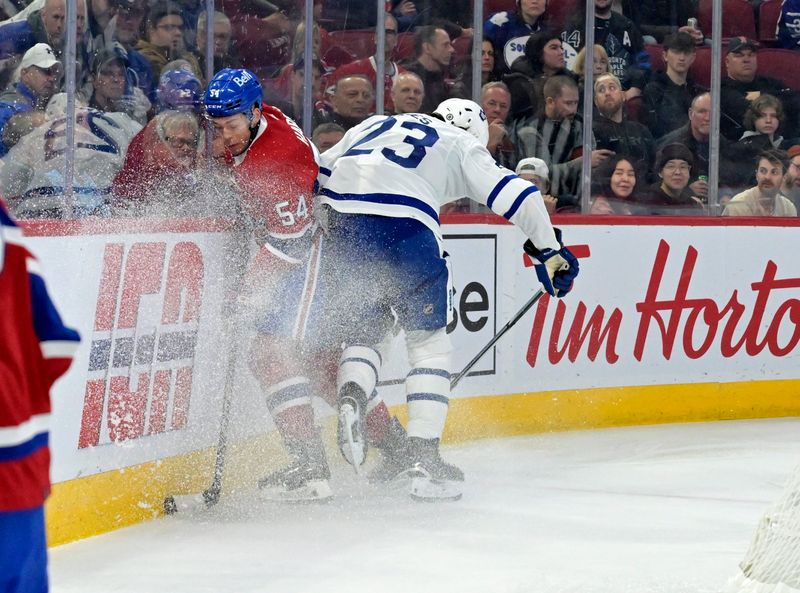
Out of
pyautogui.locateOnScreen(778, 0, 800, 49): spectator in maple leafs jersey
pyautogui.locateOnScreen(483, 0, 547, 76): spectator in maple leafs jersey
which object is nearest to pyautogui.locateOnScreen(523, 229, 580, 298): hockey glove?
pyautogui.locateOnScreen(483, 0, 547, 76): spectator in maple leafs jersey

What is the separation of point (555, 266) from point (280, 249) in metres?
0.84

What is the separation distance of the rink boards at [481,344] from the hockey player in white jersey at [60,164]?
30 cm

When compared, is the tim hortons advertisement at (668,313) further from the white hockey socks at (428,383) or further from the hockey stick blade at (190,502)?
the hockey stick blade at (190,502)

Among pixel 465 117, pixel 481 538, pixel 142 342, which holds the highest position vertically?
pixel 465 117

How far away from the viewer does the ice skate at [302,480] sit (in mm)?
3756

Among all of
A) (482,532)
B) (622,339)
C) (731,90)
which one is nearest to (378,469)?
(482,532)

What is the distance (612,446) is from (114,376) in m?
2.19

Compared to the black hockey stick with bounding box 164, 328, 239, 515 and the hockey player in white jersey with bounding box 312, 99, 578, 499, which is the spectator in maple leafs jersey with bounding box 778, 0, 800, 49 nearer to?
the hockey player in white jersey with bounding box 312, 99, 578, 499

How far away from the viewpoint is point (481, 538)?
11.4ft

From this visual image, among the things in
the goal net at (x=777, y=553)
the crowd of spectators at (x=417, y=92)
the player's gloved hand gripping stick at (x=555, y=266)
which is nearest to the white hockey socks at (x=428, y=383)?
the player's gloved hand gripping stick at (x=555, y=266)

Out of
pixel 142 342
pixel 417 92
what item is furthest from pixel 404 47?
pixel 142 342

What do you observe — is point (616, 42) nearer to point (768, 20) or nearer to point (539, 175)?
point (539, 175)

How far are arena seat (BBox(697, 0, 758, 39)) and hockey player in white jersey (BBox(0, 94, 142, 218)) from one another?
9.37ft

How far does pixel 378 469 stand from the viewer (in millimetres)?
4027
